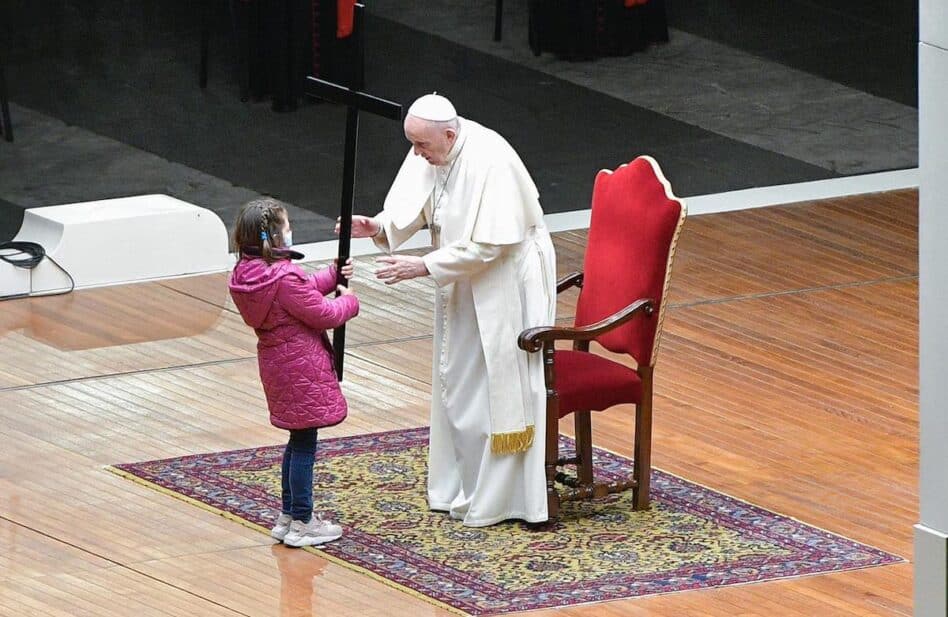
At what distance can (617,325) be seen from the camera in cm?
688

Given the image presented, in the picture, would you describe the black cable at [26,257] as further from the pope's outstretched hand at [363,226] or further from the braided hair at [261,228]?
the braided hair at [261,228]

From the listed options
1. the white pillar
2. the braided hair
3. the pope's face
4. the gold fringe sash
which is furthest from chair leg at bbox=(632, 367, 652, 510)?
the white pillar

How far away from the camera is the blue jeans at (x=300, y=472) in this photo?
658cm

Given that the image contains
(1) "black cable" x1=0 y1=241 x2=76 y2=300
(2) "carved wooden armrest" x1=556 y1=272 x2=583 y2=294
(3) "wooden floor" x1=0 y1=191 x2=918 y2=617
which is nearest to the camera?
(3) "wooden floor" x1=0 y1=191 x2=918 y2=617

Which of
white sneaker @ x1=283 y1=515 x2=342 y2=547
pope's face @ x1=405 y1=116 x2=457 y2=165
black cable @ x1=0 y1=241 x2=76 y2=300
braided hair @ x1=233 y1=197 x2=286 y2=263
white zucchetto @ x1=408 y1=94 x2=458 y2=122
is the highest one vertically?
white zucchetto @ x1=408 y1=94 x2=458 y2=122

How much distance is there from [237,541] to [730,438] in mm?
2077

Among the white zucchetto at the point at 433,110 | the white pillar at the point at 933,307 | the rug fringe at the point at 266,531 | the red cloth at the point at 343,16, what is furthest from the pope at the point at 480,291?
the red cloth at the point at 343,16

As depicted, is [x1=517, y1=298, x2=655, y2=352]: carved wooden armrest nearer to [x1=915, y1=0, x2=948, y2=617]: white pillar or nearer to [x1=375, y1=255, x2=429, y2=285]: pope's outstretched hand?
[x1=375, y1=255, x2=429, y2=285]: pope's outstretched hand

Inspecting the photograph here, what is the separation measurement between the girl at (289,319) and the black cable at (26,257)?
12.2ft

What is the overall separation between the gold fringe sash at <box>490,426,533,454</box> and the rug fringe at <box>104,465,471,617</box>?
62 cm

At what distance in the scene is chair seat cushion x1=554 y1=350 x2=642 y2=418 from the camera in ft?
22.5

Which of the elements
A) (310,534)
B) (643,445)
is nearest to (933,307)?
(643,445)

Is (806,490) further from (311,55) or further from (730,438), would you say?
(311,55)

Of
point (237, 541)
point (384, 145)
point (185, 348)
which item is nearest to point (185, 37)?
point (384, 145)
